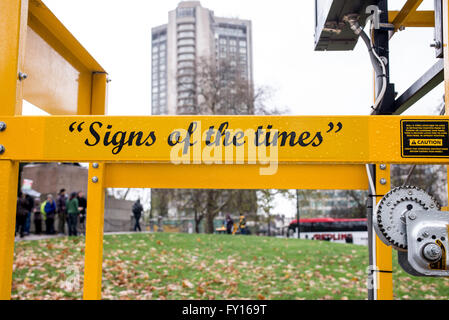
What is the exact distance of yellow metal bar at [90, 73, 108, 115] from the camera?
3.42 metres

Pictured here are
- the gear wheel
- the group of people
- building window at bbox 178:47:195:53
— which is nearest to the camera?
the gear wheel

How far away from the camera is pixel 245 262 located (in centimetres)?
1080

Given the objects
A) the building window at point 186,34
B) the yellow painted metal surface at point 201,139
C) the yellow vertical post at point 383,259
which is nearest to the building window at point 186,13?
the building window at point 186,34

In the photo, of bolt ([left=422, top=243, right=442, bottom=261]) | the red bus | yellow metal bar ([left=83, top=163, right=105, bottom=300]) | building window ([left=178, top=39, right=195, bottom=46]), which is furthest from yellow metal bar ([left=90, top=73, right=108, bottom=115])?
building window ([left=178, top=39, right=195, bottom=46])

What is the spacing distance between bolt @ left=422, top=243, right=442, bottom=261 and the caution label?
0.39 metres

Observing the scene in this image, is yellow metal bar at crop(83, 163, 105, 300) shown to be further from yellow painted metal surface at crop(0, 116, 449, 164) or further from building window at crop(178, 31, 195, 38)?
building window at crop(178, 31, 195, 38)

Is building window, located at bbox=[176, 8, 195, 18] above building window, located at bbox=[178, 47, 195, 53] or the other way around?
above

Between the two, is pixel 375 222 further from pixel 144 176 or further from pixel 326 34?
pixel 326 34

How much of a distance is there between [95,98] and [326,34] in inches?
74.8

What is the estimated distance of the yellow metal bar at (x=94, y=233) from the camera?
2.51 m

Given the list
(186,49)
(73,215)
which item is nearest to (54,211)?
(73,215)

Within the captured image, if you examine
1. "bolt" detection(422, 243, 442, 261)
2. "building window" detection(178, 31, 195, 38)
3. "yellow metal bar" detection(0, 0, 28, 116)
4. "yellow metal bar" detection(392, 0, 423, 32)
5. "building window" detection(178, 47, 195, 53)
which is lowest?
"bolt" detection(422, 243, 442, 261)

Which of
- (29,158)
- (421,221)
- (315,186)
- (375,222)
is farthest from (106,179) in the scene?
(421,221)
